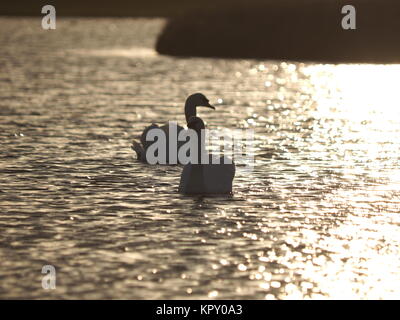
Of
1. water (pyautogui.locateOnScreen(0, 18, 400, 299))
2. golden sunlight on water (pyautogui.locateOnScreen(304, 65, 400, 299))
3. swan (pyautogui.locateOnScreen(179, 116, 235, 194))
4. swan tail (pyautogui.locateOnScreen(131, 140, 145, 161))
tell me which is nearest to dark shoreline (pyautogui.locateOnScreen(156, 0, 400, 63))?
golden sunlight on water (pyautogui.locateOnScreen(304, 65, 400, 299))

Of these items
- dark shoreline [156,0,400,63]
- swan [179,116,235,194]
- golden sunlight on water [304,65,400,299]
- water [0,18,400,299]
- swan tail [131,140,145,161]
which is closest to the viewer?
water [0,18,400,299]

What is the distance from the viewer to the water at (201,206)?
13398 mm

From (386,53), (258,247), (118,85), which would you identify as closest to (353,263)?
(258,247)

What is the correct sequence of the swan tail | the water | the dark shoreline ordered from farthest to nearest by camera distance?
1. the dark shoreline
2. the swan tail
3. the water

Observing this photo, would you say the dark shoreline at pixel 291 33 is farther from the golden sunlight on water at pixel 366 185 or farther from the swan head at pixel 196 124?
the swan head at pixel 196 124

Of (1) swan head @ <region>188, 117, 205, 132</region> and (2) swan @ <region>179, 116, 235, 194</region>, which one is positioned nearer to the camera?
(2) swan @ <region>179, 116, 235, 194</region>

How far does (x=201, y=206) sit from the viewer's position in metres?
18.3

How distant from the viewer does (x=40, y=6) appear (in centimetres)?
15512

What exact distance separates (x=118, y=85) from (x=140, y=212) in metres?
28.8

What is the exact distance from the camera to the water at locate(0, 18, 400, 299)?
13.4 metres

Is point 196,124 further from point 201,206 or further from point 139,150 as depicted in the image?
point 139,150

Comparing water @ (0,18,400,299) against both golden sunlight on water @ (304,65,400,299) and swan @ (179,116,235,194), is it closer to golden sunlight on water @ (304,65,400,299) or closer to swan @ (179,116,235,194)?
golden sunlight on water @ (304,65,400,299)

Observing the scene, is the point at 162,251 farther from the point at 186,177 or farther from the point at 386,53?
the point at 386,53

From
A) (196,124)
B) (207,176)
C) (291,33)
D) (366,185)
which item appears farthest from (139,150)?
(291,33)
